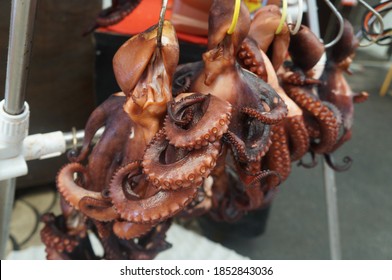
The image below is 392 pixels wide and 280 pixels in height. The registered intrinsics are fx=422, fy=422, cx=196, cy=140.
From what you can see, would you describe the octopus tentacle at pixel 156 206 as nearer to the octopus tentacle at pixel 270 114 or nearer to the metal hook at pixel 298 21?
the octopus tentacle at pixel 270 114

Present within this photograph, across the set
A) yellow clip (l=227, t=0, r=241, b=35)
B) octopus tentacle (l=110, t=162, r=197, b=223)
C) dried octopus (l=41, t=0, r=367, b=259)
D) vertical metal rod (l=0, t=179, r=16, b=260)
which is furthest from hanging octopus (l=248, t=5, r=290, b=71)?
vertical metal rod (l=0, t=179, r=16, b=260)

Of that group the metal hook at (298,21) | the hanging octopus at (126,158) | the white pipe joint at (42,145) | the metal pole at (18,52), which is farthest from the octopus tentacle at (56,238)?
the metal hook at (298,21)

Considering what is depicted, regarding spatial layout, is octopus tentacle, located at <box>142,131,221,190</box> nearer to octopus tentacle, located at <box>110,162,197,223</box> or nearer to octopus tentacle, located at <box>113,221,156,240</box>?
octopus tentacle, located at <box>110,162,197,223</box>

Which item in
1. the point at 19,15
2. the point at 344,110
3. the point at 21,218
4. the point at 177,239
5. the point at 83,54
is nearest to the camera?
the point at 19,15

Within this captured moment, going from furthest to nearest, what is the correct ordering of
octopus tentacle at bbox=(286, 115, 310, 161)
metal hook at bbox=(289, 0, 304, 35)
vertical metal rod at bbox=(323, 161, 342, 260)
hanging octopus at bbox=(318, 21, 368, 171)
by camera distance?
vertical metal rod at bbox=(323, 161, 342, 260), hanging octopus at bbox=(318, 21, 368, 171), octopus tentacle at bbox=(286, 115, 310, 161), metal hook at bbox=(289, 0, 304, 35)

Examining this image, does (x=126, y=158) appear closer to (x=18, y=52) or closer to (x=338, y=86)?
(x=18, y=52)
